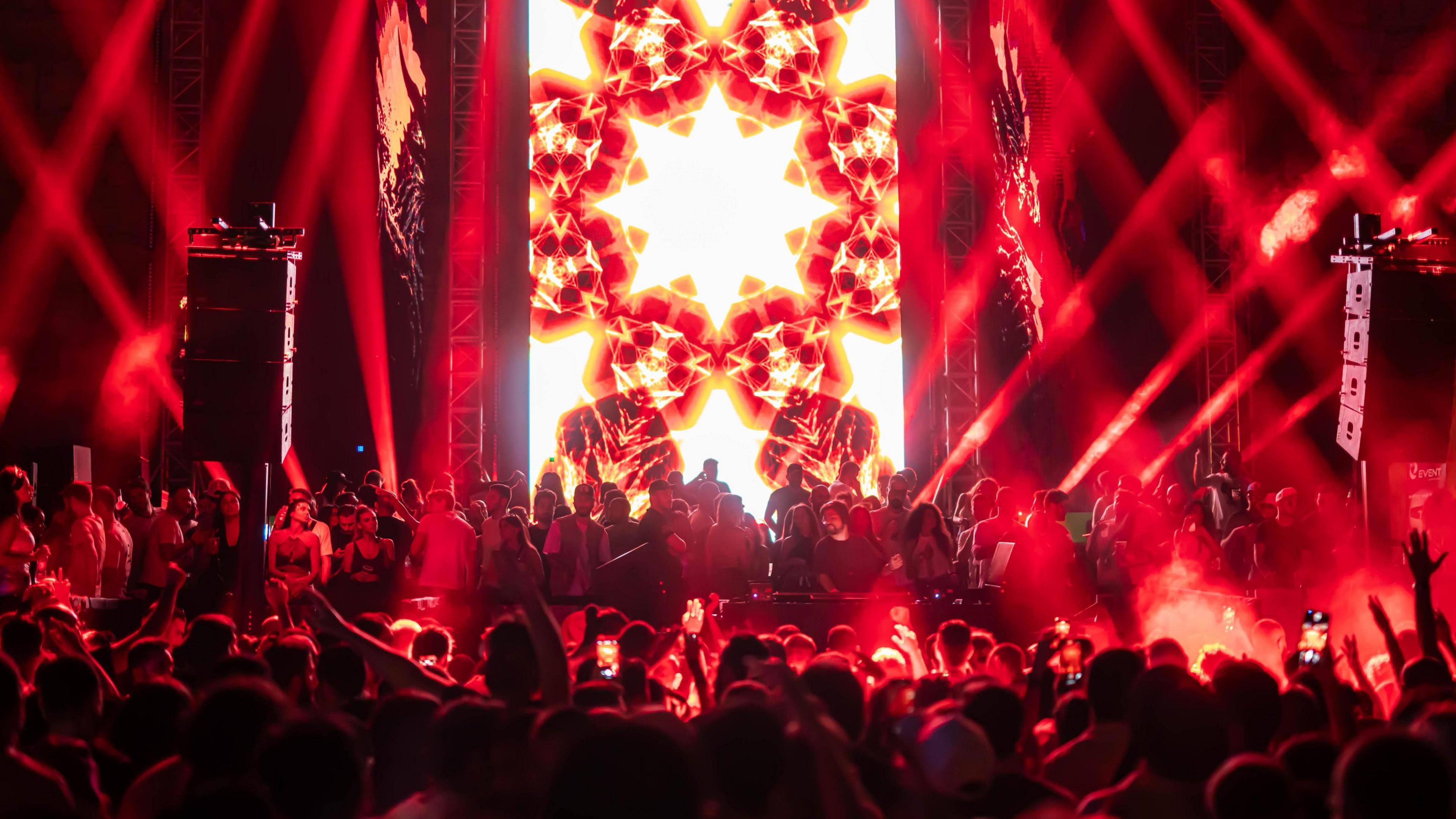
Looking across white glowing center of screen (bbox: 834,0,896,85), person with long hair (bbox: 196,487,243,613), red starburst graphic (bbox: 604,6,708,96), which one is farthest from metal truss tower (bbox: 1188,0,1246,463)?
person with long hair (bbox: 196,487,243,613)

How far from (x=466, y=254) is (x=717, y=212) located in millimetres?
2872

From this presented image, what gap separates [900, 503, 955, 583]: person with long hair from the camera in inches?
379

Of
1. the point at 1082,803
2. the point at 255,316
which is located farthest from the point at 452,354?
the point at 1082,803

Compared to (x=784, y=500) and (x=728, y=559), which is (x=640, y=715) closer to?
(x=728, y=559)

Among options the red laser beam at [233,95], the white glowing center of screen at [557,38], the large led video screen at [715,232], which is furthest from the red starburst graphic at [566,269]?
the red laser beam at [233,95]

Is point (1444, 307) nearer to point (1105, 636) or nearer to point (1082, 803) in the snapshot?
point (1105, 636)

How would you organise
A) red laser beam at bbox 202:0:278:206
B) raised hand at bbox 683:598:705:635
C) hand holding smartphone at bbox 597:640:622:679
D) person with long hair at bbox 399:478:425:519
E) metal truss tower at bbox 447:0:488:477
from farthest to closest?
metal truss tower at bbox 447:0:488:477 → red laser beam at bbox 202:0:278:206 → person with long hair at bbox 399:478:425:519 → raised hand at bbox 683:598:705:635 → hand holding smartphone at bbox 597:640:622:679

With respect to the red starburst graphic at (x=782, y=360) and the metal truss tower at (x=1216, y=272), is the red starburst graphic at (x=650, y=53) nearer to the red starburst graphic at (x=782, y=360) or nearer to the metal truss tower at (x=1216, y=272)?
the red starburst graphic at (x=782, y=360)

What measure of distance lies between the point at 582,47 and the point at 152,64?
452 centimetres

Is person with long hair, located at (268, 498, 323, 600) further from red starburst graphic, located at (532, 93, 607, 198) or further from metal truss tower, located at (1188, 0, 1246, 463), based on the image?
metal truss tower, located at (1188, 0, 1246, 463)

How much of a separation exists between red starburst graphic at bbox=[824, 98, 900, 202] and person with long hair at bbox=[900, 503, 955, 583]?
21.5 feet

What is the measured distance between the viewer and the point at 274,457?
28.0 ft

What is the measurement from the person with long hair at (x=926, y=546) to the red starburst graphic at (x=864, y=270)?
597 centimetres

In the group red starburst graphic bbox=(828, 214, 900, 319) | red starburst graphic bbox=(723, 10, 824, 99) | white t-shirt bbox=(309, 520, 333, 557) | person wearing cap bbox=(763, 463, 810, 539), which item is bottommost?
white t-shirt bbox=(309, 520, 333, 557)
